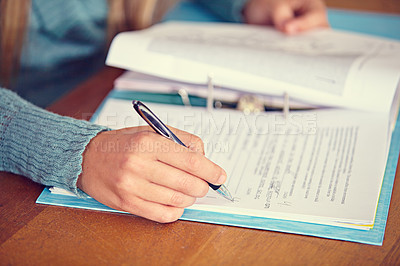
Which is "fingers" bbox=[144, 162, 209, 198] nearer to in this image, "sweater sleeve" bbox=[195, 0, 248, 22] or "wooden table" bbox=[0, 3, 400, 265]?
"wooden table" bbox=[0, 3, 400, 265]

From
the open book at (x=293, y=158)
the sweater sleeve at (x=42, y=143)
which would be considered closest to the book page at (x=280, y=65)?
the open book at (x=293, y=158)

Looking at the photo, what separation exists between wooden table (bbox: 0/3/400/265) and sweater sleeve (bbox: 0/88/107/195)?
4 cm

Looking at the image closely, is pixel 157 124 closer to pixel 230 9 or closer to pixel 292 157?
pixel 292 157

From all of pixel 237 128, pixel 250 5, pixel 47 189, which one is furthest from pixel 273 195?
pixel 250 5

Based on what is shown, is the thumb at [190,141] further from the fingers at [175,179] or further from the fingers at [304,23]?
the fingers at [304,23]

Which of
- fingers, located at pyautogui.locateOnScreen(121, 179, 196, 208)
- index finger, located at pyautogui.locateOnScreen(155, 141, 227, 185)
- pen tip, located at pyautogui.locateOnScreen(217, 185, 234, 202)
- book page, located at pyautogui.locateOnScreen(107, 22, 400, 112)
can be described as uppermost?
book page, located at pyautogui.locateOnScreen(107, 22, 400, 112)

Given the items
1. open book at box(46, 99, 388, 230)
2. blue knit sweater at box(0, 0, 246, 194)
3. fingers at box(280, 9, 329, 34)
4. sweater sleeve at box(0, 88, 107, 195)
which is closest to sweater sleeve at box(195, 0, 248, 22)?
blue knit sweater at box(0, 0, 246, 194)

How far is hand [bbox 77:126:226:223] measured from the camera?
1.65 ft

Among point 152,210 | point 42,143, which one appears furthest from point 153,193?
point 42,143

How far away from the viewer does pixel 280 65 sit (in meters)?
0.75

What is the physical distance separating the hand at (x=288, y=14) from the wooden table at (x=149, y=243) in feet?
1.74

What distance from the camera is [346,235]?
19.2 inches

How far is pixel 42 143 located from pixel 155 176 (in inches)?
7.1

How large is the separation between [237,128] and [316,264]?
0.29 m
